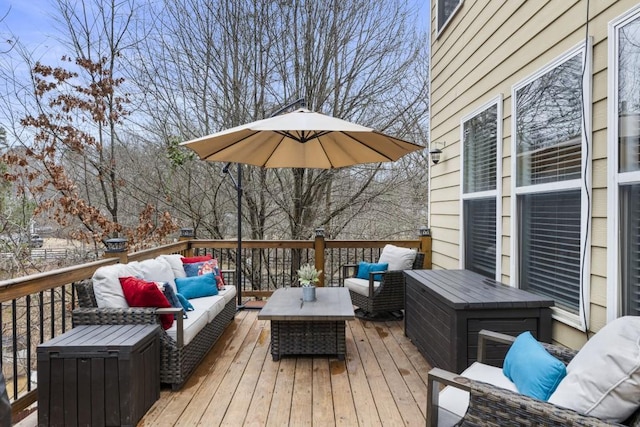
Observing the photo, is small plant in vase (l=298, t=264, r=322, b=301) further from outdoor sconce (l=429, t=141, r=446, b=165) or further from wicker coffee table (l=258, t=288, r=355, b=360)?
outdoor sconce (l=429, t=141, r=446, b=165)

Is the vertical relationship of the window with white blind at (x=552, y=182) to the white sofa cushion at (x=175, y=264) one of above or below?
above

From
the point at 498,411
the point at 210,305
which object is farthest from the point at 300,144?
the point at 498,411

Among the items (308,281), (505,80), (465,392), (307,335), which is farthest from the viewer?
(308,281)

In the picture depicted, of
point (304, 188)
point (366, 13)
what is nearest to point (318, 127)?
point (304, 188)

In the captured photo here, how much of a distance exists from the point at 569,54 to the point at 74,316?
385cm

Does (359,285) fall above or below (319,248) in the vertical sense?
below

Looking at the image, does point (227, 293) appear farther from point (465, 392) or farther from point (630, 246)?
point (630, 246)

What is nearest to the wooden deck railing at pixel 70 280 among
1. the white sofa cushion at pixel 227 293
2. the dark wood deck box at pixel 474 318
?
the white sofa cushion at pixel 227 293

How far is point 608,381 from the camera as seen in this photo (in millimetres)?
1404

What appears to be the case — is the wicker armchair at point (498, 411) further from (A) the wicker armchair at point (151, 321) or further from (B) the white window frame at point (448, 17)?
(B) the white window frame at point (448, 17)

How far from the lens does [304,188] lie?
7520mm

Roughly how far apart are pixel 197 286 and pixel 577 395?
337cm

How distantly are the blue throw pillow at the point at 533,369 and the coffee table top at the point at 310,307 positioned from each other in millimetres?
1481

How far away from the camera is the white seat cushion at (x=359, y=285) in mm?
4645
